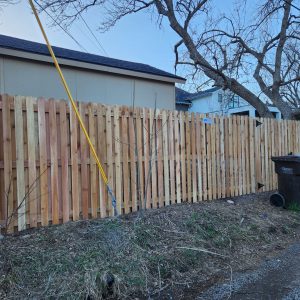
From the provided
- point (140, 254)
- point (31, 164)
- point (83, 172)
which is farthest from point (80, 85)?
point (140, 254)

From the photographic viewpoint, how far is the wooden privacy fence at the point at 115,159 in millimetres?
4742

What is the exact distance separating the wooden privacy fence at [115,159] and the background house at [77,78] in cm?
211

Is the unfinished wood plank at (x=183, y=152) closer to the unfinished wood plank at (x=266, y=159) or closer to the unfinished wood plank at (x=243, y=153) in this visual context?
the unfinished wood plank at (x=243, y=153)

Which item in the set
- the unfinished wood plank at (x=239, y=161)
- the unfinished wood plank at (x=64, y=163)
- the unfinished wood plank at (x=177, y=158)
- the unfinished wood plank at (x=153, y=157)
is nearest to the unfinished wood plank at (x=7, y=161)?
the unfinished wood plank at (x=64, y=163)

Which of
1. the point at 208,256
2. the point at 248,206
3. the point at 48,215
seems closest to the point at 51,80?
the point at 48,215

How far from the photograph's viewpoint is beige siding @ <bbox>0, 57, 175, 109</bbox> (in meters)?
8.70

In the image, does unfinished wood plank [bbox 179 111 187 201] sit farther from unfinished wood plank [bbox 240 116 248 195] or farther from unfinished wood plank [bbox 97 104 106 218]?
unfinished wood plank [bbox 240 116 248 195]

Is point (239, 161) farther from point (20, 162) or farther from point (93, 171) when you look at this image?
point (20, 162)

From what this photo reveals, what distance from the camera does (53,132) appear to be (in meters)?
5.05

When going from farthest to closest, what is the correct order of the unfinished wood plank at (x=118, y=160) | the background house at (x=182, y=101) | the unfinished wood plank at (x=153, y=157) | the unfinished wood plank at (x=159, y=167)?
the background house at (x=182, y=101) → the unfinished wood plank at (x=159, y=167) → the unfinished wood plank at (x=153, y=157) → the unfinished wood plank at (x=118, y=160)

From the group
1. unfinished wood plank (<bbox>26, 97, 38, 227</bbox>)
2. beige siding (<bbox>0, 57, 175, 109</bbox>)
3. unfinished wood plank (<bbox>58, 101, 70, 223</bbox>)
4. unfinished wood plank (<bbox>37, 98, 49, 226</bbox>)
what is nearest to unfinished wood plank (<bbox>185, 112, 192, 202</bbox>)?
beige siding (<bbox>0, 57, 175, 109</bbox>)

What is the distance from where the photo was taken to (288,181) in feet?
24.3

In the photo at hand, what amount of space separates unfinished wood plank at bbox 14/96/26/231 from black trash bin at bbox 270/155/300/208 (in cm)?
550

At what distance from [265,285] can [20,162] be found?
3580 millimetres
